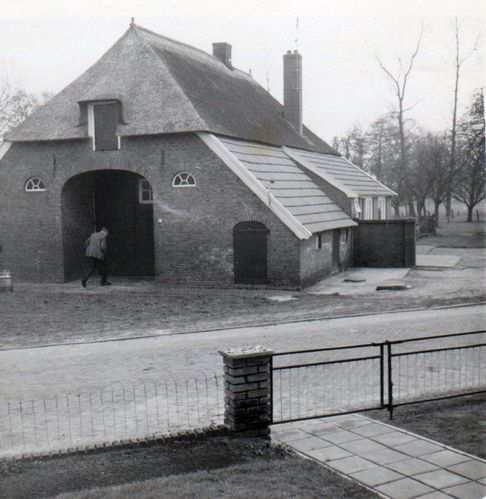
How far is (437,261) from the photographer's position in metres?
27.2

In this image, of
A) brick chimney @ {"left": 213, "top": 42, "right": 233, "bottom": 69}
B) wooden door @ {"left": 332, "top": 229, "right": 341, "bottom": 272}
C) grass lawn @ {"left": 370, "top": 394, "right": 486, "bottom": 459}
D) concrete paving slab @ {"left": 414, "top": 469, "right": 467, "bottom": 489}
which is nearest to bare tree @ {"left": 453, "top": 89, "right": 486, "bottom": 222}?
brick chimney @ {"left": 213, "top": 42, "right": 233, "bottom": 69}

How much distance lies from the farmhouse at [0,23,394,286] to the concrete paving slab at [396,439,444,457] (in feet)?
41.7

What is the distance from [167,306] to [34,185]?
8.48 metres

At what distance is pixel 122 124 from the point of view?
21625mm

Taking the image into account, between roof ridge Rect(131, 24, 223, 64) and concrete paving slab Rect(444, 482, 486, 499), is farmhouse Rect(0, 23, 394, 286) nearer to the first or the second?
roof ridge Rect(131, 24, 223, 64)

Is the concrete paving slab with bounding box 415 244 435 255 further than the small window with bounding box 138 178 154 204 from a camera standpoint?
Yes

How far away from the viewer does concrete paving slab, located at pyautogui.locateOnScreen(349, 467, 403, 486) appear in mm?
6094

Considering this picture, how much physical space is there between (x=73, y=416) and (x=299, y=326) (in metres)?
6.67

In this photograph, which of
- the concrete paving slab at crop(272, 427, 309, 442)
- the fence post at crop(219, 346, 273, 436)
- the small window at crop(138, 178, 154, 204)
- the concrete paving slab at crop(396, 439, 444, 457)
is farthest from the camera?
the small window at crop(138, 178, 154, 204)

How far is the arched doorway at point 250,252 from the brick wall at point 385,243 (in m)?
7.50

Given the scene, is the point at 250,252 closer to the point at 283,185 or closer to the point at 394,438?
the point at 283,185

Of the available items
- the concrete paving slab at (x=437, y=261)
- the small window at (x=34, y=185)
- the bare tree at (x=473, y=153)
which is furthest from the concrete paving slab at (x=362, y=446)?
the bare tree at (x=473, y=153)

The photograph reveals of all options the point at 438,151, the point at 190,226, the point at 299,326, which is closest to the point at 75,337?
the point at 299,326

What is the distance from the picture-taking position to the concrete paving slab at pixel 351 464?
637 cm
